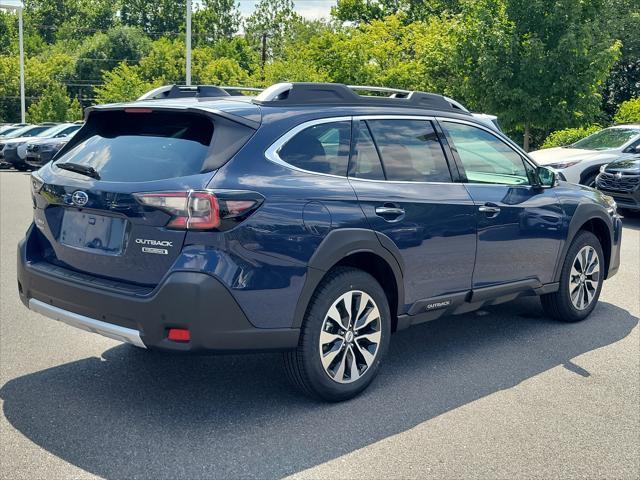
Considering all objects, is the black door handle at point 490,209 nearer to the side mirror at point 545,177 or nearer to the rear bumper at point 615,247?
the side mirror at point 545,177

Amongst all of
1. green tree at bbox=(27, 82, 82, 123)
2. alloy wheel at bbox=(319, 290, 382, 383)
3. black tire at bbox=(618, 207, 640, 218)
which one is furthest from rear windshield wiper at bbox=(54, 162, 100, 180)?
green tree at bbox=(27, 82, 82, 123)

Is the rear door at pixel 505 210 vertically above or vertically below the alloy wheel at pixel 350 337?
above

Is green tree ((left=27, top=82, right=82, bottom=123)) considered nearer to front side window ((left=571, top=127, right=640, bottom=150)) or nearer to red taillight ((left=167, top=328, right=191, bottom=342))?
front side window ((left=571, top=127, right=640, bottom=150))

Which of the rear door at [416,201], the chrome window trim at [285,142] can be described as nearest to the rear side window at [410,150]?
the rear door at [416,201]

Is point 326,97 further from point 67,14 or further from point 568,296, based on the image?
point 67,14

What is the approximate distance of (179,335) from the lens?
3.96 meters

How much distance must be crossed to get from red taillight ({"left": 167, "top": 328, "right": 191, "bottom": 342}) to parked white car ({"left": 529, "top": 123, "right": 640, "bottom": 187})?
10.8 metres

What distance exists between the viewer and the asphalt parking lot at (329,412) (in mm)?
3791

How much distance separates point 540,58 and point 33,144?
51.2 ft

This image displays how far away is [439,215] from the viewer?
5.02 m

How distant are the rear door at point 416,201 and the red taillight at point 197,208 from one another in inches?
36.2

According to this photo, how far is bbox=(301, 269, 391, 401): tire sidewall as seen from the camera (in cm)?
435

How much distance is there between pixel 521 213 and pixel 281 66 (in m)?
36.6

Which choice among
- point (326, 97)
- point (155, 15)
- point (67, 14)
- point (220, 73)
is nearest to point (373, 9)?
point (220, 73)
